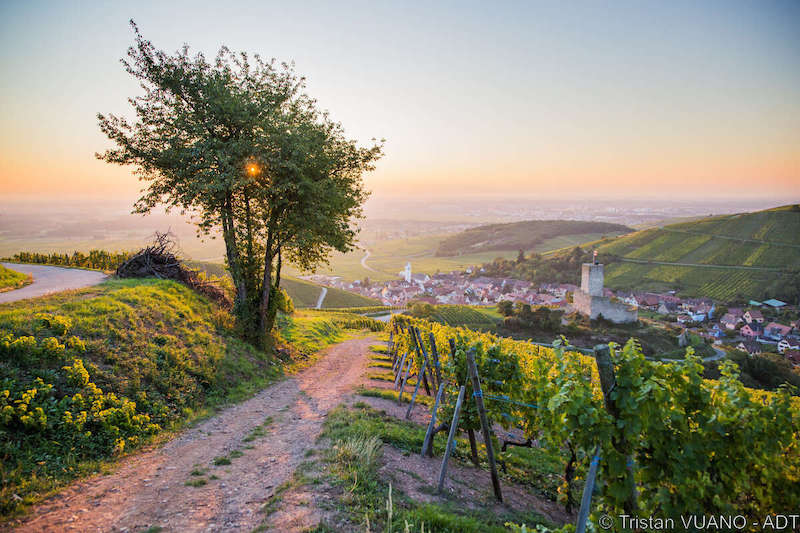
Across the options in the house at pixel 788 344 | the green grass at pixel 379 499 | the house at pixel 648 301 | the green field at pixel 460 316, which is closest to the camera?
the green grass at pixel 379 499

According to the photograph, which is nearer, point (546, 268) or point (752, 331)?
point (752, 331)

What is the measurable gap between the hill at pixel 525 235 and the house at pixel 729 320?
8742 cm

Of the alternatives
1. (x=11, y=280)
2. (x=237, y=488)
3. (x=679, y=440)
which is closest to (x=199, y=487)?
(x=237, y=488)

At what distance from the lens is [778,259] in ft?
227

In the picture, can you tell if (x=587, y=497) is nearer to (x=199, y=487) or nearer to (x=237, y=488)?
(x=237, y=488)

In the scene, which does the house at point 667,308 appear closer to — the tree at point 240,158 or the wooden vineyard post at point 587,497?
the tree at point 240,158

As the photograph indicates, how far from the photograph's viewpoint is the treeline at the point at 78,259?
21.0 meters

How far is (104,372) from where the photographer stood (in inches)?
325

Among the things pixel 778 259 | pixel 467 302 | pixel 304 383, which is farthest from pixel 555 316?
pixel 778 259

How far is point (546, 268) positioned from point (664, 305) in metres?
37.9

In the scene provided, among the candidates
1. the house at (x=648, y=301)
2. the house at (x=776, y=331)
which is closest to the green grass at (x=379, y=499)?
the house at (x=776, y=331)

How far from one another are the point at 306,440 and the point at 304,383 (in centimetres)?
670

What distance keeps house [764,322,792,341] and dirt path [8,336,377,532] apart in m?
56.2

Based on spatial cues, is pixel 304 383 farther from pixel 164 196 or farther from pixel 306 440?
pixel 164 196
